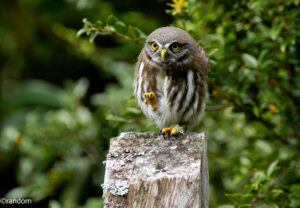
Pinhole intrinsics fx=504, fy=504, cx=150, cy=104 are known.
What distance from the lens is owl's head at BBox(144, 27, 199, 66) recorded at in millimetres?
3617

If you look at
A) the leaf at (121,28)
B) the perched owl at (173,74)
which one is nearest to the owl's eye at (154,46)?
the perched owl at (173,74)

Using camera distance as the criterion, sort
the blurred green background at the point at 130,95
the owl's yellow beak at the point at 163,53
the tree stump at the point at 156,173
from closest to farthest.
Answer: the tree stump at the point at 156,173 < the owl's yellow beak at the point at 163,53 < the blurred green background at the point at 130,95

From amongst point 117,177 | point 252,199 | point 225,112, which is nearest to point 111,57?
point 225,112

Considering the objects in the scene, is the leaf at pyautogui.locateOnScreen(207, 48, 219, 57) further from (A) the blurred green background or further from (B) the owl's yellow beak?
(B) the owl's yellow beak

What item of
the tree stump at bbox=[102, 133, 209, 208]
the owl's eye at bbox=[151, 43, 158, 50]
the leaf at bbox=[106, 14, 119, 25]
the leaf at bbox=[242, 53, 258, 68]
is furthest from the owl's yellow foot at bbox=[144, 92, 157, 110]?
the tree stump at bbox=[102, 133, 209, 208]

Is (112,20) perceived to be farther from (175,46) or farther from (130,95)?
(130,95)

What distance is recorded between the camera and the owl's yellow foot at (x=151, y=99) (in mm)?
3684

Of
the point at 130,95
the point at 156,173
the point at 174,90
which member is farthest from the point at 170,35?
the point at 156,173

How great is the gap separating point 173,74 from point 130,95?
1.22m

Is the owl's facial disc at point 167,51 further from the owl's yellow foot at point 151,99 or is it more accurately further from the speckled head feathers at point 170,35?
the owl's yellow foot at point 151,99

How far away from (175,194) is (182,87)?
1538 mm

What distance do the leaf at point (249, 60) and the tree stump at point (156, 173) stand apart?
1260 millimetres

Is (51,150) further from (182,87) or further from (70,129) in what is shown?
(182,87)

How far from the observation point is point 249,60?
368 centimetres
